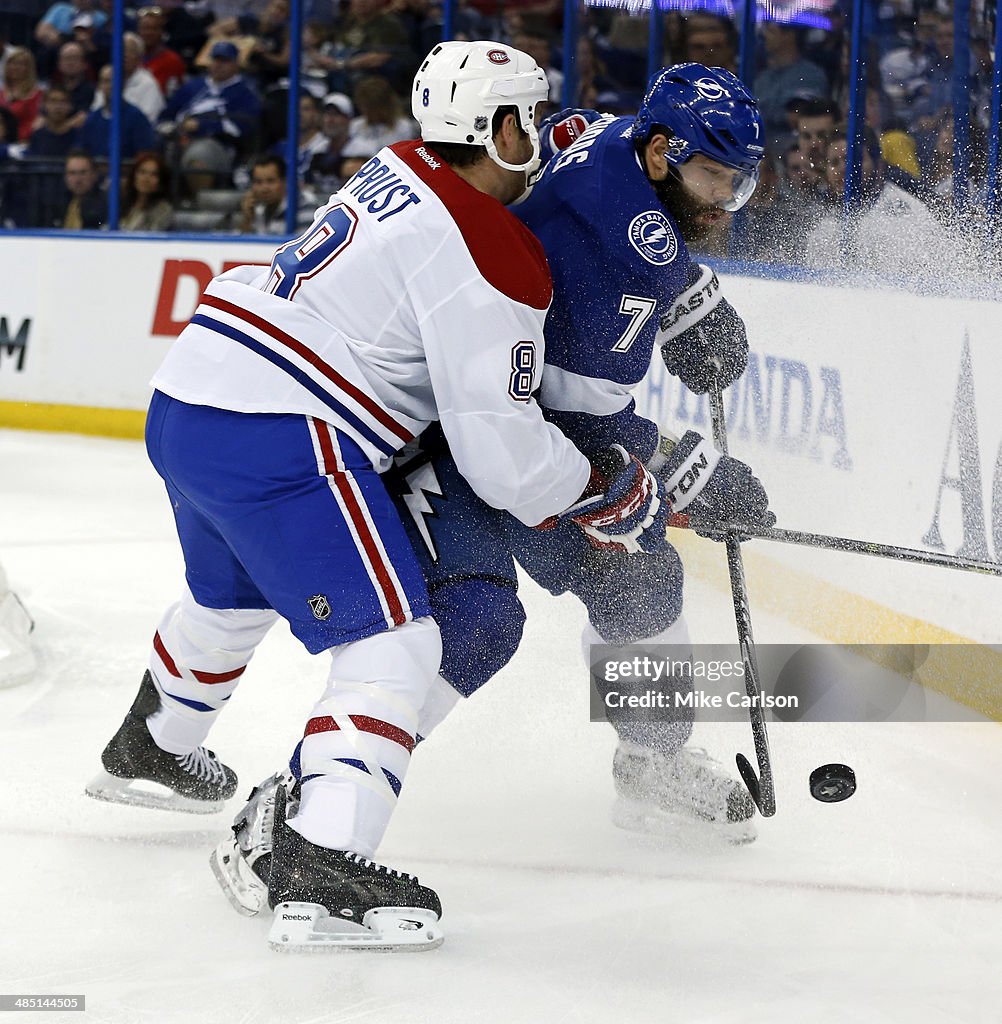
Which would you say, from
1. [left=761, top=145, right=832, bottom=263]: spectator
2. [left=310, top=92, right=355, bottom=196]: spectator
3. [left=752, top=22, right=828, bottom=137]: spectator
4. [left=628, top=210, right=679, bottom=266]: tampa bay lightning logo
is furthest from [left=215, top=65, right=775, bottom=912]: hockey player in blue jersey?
Answer: [left=310, top=92, right=355, bottom=196]: spectator

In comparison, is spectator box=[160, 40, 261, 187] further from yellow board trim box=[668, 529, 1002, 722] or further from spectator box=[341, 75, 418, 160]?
yellow board trim box=[668, 529, 1002, 722]

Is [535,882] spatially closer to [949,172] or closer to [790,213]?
[949,172]

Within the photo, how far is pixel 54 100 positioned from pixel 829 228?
4205mm

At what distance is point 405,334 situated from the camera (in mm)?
Result: 1878

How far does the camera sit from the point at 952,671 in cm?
293

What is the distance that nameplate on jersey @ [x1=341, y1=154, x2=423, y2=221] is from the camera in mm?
1874

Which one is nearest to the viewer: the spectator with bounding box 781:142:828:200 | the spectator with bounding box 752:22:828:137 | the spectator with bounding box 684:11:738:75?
the spectator with bounding box 781:142:828:200

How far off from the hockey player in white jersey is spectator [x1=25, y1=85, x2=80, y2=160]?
17.3ft

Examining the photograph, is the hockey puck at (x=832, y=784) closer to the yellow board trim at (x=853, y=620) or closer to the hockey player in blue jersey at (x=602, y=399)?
the hockey player in blue jersey at (x=602, y=399)

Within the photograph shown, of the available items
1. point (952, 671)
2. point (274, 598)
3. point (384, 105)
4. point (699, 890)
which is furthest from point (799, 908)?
point (384, 105)

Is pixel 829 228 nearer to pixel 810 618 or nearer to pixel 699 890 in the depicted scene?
pixel 810 618

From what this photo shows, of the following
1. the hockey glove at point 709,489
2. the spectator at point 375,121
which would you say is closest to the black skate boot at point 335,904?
the hockey glove at point 709,489

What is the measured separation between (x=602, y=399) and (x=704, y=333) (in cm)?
30

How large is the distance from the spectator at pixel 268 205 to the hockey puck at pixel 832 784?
4.66m
